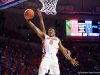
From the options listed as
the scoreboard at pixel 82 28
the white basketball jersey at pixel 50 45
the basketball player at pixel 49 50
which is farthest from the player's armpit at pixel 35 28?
the scoreboard at pixel 82 28

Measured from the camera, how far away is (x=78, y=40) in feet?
69.4

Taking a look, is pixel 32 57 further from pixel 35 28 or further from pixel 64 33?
pixel 35 28

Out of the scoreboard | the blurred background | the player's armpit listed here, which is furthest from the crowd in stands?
the player's armpit

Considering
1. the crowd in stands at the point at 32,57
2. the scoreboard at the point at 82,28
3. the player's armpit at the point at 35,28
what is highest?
the player's armpit at the point at 35,28

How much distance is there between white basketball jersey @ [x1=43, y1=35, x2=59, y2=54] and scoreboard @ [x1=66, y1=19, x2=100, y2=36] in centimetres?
1059

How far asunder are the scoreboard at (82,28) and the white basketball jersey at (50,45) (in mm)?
10594

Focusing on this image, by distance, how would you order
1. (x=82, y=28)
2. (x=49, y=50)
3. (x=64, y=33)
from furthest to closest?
(x=64, y=33), (x=82, y=28), (x=49, y=50)

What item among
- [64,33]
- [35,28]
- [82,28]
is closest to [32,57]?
[64,33]

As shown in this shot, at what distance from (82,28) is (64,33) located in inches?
49.1

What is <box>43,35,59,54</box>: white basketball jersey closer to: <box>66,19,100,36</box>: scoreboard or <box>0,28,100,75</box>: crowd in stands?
<box>0,28,100,75</box>: crowd in stands

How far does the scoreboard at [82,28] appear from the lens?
20719mm

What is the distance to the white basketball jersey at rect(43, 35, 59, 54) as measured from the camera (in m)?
10.0

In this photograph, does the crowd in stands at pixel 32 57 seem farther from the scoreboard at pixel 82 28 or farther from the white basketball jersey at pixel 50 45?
the white basketball jersey at pixel 50 45

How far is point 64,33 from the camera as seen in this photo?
846 inches
